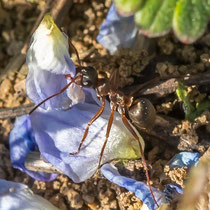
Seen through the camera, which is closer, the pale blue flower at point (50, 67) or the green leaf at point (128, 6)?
the green leaf at point (128, 6)

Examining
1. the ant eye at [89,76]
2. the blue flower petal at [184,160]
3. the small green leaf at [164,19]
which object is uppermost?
the small green leaf at [164,19]

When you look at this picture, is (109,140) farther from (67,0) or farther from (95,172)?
(67,0)

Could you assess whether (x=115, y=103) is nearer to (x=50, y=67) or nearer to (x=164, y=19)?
(x=50, y=67)

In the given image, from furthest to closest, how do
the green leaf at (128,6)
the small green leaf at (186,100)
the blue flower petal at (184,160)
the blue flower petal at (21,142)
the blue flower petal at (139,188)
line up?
the blue flower petal at (21,142)
the small green leaf at (186,100)
the blue flower petal at (184,160)
the blue flower petal at (139,188)
the green leaf at (128,6)

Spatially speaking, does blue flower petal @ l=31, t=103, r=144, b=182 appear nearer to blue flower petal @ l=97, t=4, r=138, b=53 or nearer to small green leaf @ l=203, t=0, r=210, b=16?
blue flower petal @ l=97, t=4, r=138, b=53

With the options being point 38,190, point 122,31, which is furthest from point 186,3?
point 38,190

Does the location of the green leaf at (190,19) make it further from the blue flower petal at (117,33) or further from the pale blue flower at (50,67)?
the blue flower petal at (117,33)

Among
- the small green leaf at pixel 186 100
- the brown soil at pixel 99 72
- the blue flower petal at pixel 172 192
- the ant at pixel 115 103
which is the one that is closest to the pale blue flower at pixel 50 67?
the ant at pixel 115 103
